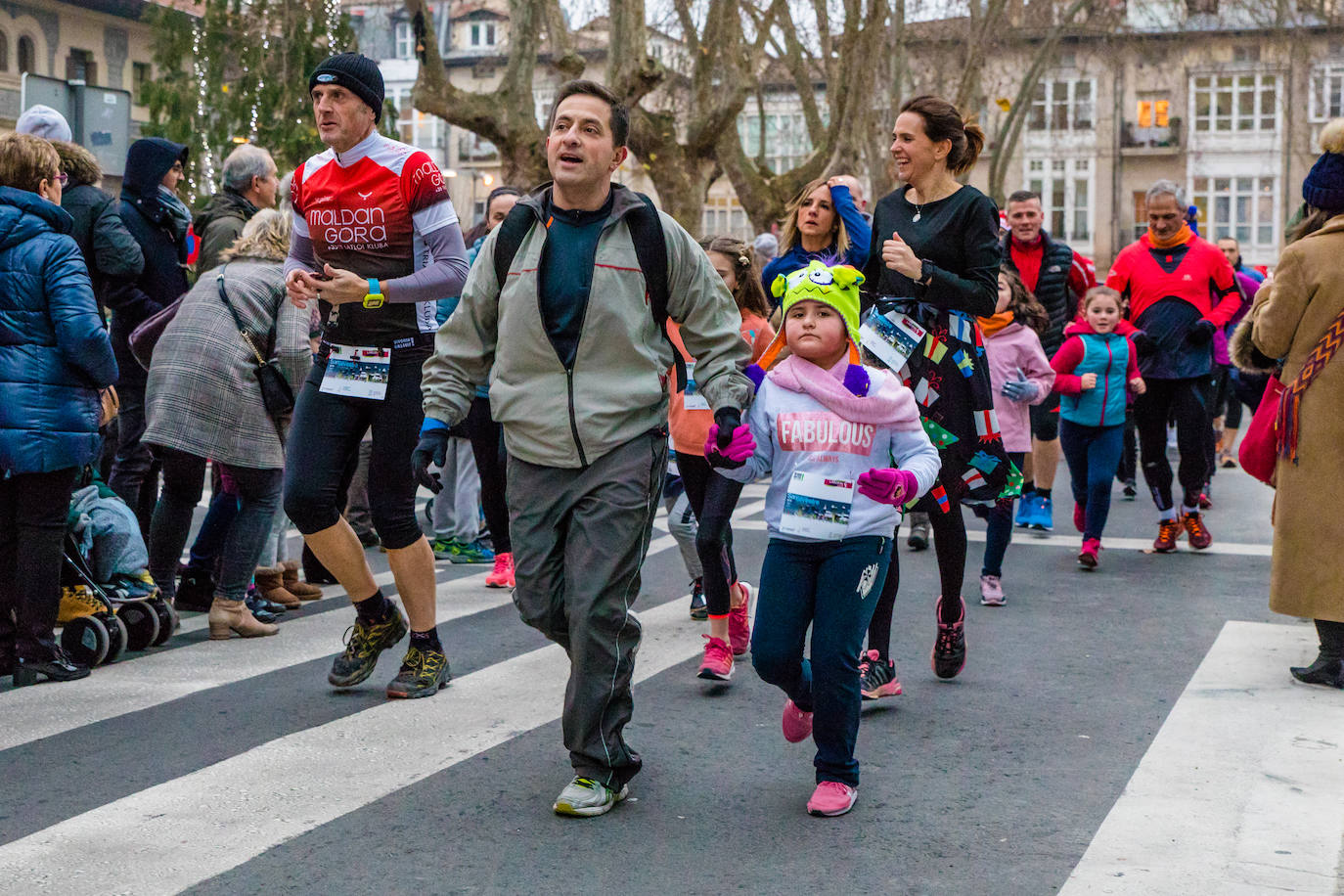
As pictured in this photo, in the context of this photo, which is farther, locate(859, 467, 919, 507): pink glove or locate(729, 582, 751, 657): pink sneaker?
locate(729, 582, 751, 657): pink sneaker

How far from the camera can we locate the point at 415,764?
4898mm

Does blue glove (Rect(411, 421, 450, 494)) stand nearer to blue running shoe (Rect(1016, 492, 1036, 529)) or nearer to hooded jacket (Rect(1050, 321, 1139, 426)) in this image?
hooded jacket (Rect(1050, 321, 1139, 426))

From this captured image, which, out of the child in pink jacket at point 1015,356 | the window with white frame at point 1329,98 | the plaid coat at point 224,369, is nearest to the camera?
the plaid coat at point 224,369

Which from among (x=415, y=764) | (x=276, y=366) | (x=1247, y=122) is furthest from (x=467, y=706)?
(x=1247, y=122)

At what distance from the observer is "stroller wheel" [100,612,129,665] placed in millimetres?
6438

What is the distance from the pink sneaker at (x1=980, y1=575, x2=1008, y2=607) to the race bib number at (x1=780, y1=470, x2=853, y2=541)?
3618mm

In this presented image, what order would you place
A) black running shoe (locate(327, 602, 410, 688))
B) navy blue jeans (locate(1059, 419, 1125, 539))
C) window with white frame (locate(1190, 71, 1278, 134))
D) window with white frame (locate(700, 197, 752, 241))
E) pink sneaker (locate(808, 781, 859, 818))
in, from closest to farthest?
pink sneaker (locate(808, 781, 859, 818))
black running shoe (locate(327, 602, 410, 688))
navy blue jeans (locate(1059, 419, 1125, 539))
window with white frame (locate(1190, 71, 1278, 134))
window with white frame (locate(700, 197, 752, 241))

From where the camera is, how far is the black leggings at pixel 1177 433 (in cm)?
970

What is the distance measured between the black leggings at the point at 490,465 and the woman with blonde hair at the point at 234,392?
141cm

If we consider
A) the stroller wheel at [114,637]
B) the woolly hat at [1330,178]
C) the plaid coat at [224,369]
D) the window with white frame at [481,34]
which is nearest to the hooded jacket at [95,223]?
the plaid coat at [224,369]

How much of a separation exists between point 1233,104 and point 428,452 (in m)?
64.5

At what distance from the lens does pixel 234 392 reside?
6.95 meters

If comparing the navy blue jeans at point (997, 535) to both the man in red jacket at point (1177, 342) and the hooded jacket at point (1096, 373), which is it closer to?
the hooded jacket at point (1096, 373)

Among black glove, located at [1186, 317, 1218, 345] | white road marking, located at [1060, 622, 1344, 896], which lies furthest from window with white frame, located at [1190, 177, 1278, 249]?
white road marking, located at [1060, 622, 1344, 896]
